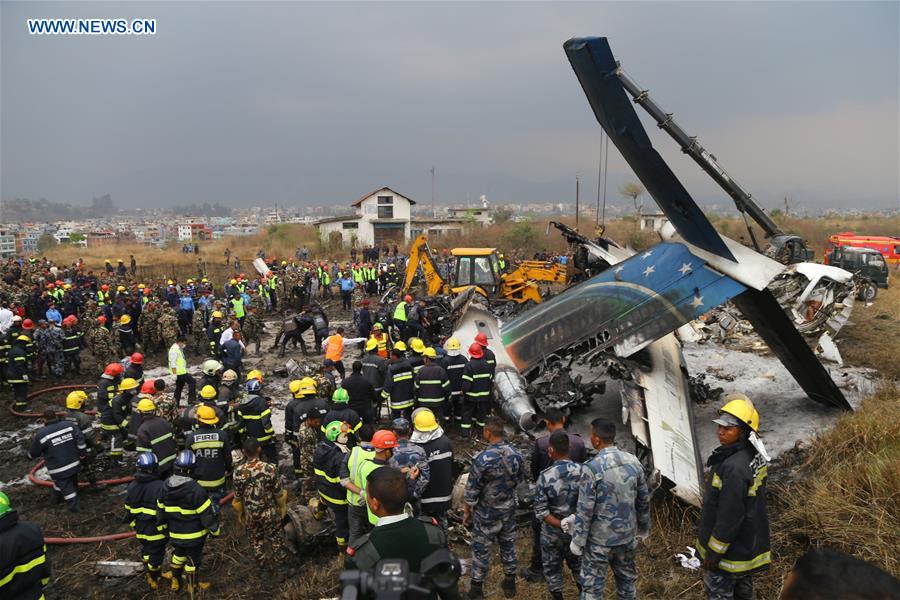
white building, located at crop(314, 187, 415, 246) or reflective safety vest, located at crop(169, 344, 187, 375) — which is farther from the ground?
white building, located at crop(314, 187, 415, 246)

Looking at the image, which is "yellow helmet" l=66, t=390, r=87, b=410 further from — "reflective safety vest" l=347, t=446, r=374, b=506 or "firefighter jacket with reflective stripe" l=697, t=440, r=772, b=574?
"firefighter jacket with reflective stripe" l=697, t=440, r=772, b=574

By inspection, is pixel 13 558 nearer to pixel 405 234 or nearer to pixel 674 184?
pixel 674 184

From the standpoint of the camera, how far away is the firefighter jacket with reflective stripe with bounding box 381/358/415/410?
920 cm

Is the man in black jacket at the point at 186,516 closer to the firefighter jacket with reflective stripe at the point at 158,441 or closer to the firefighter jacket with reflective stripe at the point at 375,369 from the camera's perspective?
the firefighter jacket with reflective stripe at the point at 158,441

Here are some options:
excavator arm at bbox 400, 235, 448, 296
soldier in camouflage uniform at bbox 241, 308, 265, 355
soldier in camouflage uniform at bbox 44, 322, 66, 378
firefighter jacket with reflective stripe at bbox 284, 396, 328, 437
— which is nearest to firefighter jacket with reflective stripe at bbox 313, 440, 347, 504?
firefighter jacket with reflective stripe at bbox 284, 396, 328, 437

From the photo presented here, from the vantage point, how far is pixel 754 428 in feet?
13.6

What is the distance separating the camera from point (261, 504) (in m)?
5.83

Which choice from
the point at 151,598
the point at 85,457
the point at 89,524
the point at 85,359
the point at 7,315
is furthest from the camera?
the point at 85,359

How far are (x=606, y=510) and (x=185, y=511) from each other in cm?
422

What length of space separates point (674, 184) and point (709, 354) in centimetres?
785

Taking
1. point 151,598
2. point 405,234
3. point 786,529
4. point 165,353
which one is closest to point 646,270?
point 786,529

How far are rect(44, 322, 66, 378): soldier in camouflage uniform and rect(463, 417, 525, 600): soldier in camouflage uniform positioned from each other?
13145 millimetres

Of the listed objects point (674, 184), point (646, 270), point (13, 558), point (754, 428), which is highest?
point (674, 184)

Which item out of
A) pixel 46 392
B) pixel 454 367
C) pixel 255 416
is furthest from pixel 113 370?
pixel 454 367
